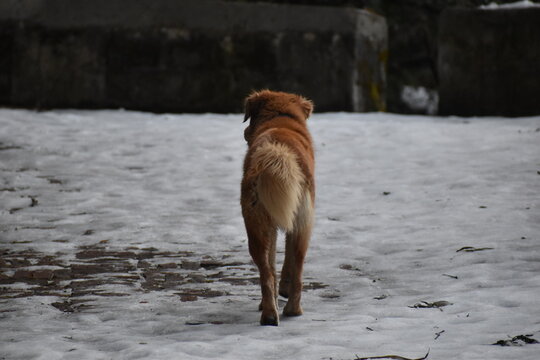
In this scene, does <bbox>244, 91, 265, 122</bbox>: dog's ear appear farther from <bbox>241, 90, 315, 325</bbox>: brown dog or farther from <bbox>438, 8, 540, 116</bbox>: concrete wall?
<bbox>438, 8, 540, 116</bbox>: concrete wall

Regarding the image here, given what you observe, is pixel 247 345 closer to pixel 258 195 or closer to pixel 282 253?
pixel 258 195

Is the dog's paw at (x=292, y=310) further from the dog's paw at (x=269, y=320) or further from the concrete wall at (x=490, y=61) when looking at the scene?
the concrete wall at (x=490, y=61)

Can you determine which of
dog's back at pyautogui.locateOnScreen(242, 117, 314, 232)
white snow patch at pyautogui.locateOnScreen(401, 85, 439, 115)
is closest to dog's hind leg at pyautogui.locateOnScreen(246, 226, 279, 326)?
dog's back at pyautogui.locateOnScreen(242, 117, 314, 232)

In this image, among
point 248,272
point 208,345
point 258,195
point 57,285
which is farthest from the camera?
point 248,272

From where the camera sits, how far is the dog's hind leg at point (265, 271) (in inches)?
153

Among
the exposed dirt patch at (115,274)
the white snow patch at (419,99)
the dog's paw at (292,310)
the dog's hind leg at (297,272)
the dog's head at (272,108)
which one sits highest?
the dog's head at (272,108)

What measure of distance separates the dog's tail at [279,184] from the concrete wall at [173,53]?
284 inches

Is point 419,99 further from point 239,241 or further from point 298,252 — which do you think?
point 298,252

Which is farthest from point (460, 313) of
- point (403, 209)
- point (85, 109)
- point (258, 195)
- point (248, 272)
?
point (85, 109)

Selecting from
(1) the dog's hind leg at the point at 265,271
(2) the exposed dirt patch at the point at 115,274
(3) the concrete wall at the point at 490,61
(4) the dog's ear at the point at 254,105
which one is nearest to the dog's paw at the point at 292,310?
(1) the dog's hind leg at the point at 265,271

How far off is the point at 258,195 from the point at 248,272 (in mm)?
1506

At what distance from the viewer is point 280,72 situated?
11.1 meters

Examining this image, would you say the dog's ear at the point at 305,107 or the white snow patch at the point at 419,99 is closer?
the dog's ear at the point at 305,107

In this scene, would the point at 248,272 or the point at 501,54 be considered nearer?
the point at 248,272
